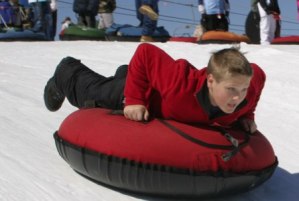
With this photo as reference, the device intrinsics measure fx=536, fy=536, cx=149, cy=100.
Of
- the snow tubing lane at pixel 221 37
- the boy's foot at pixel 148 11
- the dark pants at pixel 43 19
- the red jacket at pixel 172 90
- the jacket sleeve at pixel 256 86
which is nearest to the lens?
the red jacket at pixel 172 90

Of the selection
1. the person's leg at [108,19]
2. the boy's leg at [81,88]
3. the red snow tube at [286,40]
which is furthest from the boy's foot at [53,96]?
the person's leg at [108,19]

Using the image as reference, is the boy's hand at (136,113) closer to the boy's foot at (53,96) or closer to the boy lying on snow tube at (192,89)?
the boy lying on snow tube at (192,89)

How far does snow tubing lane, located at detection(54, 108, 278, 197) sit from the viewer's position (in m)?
1.88

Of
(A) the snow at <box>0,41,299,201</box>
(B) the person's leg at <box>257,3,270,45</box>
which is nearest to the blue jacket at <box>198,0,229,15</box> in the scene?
(B) the person's leg at <box>257,3,270,45</box>

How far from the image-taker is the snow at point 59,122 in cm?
204

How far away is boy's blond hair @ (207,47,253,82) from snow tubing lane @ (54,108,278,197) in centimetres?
23

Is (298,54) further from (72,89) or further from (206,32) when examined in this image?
(72,89)

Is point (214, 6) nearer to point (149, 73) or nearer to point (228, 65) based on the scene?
point (149, 73)

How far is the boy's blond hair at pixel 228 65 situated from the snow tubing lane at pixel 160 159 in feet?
0.75

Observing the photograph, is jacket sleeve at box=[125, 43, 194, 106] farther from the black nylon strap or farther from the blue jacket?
the blue jacket

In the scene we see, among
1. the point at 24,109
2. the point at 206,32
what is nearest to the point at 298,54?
the point at 206,32

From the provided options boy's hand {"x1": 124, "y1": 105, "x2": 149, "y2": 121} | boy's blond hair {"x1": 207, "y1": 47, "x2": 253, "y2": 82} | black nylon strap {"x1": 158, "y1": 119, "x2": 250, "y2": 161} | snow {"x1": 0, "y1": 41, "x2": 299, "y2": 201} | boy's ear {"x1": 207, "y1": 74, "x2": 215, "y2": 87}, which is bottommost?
snow {"x1": 0, "y1": 41, "x2": 299, "y2": 201}

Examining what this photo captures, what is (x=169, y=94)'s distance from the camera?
201cm

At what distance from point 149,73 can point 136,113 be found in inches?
6.8
